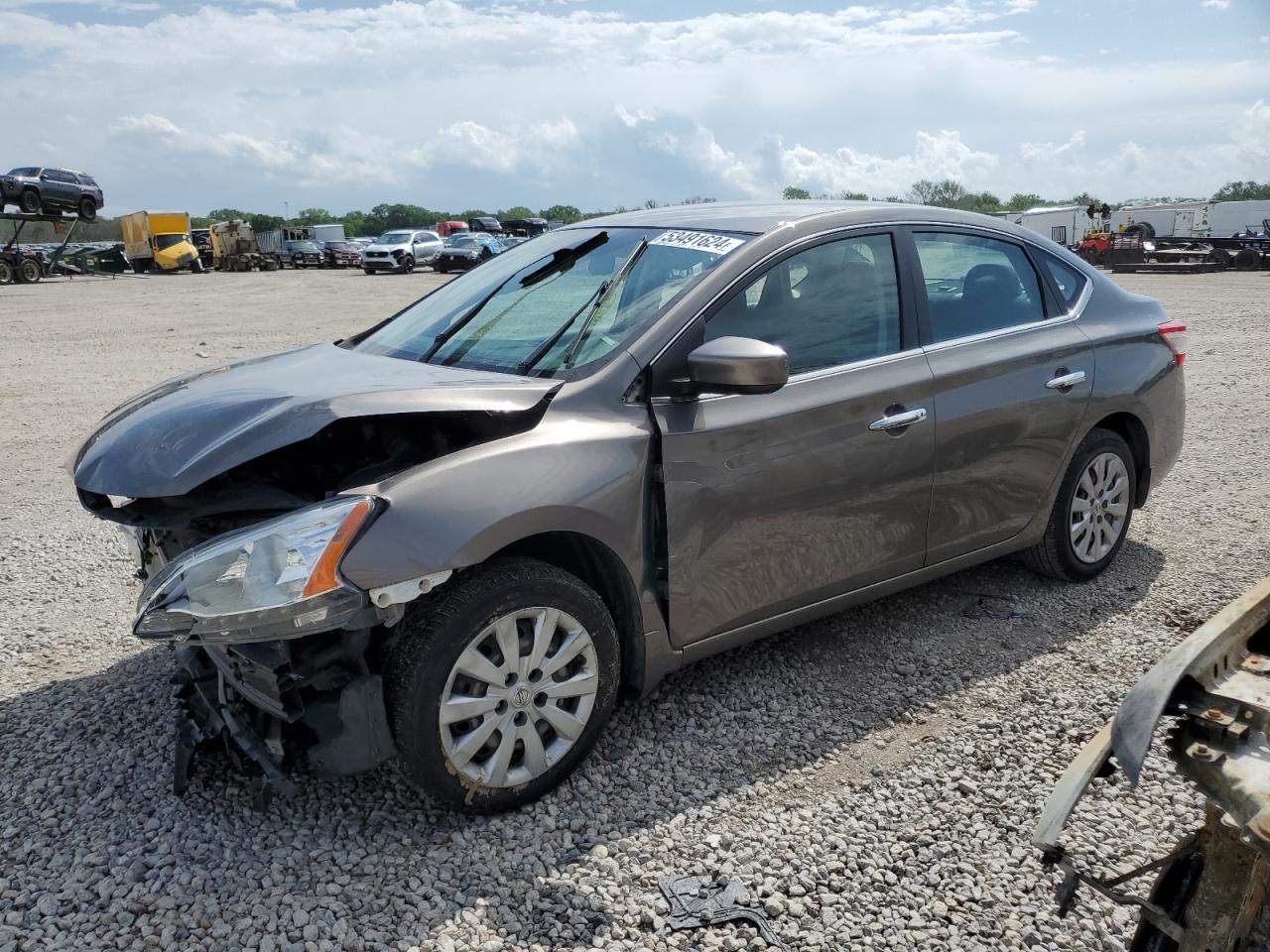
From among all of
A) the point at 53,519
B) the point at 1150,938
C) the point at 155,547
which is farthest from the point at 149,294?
the point at 1150,938

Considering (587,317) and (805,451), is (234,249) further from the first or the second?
(805,451)

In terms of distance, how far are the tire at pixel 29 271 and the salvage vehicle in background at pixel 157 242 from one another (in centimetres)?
840

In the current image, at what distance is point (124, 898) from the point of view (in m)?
2.77

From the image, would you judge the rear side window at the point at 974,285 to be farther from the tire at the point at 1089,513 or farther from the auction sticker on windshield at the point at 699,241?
the auction sticker on windshield at the point at 699,241

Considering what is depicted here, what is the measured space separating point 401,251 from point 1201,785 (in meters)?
39.3

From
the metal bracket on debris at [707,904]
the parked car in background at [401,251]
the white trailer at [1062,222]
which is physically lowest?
the metal bracket on debris at [707,904]

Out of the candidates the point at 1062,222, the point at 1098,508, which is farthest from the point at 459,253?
the point at 1098,508

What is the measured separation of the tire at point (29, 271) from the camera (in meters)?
33.1

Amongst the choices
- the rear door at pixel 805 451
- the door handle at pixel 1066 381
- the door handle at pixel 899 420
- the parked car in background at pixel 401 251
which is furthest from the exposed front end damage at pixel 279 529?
the parked car in background at pixel 401 251

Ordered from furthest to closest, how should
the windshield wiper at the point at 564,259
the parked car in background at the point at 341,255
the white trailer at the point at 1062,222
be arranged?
the parked car in background at the point at 341,255
the white trailer at the point at 1062,222
the windshield wiper at the point at 564,259

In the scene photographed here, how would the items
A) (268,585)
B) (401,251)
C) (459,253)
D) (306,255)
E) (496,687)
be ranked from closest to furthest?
(268,585) < (496,687) < (459,253) < (401,251) < (306,255)

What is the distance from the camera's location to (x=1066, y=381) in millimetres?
4445

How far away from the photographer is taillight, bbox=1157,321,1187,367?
4.98m

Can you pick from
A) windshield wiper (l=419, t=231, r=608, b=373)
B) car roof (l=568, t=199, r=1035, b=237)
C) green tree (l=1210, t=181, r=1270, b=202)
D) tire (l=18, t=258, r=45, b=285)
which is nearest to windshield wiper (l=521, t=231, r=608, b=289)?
windshield wiper (l=419, t=231, r=608, b=373)
